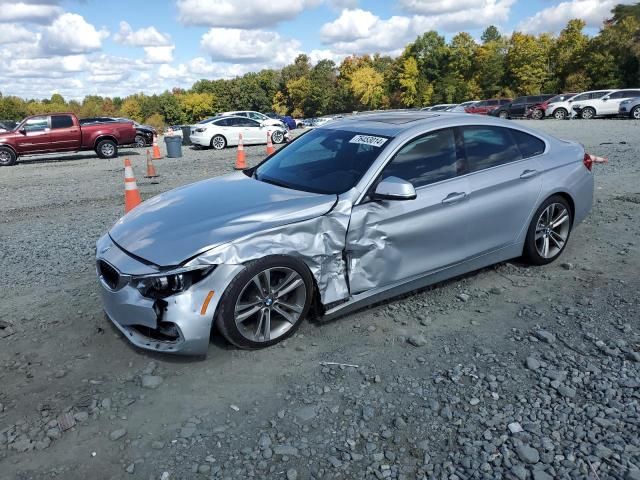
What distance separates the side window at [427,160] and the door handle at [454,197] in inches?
6.1

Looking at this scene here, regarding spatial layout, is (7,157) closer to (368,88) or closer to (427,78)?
(427,78)

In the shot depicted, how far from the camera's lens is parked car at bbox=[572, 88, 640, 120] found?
98.3ft

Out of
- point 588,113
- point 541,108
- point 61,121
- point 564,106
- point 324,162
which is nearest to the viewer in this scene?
point 324,162

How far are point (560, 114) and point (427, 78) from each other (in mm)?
51516

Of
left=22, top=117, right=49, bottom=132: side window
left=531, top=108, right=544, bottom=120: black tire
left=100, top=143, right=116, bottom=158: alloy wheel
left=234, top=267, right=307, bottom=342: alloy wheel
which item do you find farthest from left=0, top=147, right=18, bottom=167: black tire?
left=531, top=108, right=544, bottom=120: black tire

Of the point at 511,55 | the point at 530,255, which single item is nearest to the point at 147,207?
the point at 530,255

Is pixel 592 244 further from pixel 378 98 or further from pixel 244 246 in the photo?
pixel 378 98

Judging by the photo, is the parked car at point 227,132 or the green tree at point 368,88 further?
the green tree at point 368,88

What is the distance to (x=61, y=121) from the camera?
18.5 m

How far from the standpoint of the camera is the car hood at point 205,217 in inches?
136

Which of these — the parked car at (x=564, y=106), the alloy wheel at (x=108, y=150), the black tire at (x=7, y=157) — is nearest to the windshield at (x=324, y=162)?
the alloy wheel at (x=108, y=150)

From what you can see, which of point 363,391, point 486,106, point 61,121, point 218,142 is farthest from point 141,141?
point 486,106

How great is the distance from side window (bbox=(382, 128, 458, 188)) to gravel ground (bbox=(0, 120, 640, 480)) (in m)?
1.04

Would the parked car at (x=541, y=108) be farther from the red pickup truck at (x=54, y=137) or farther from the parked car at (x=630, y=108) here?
the red pickup truck at (x=54, y=137)
